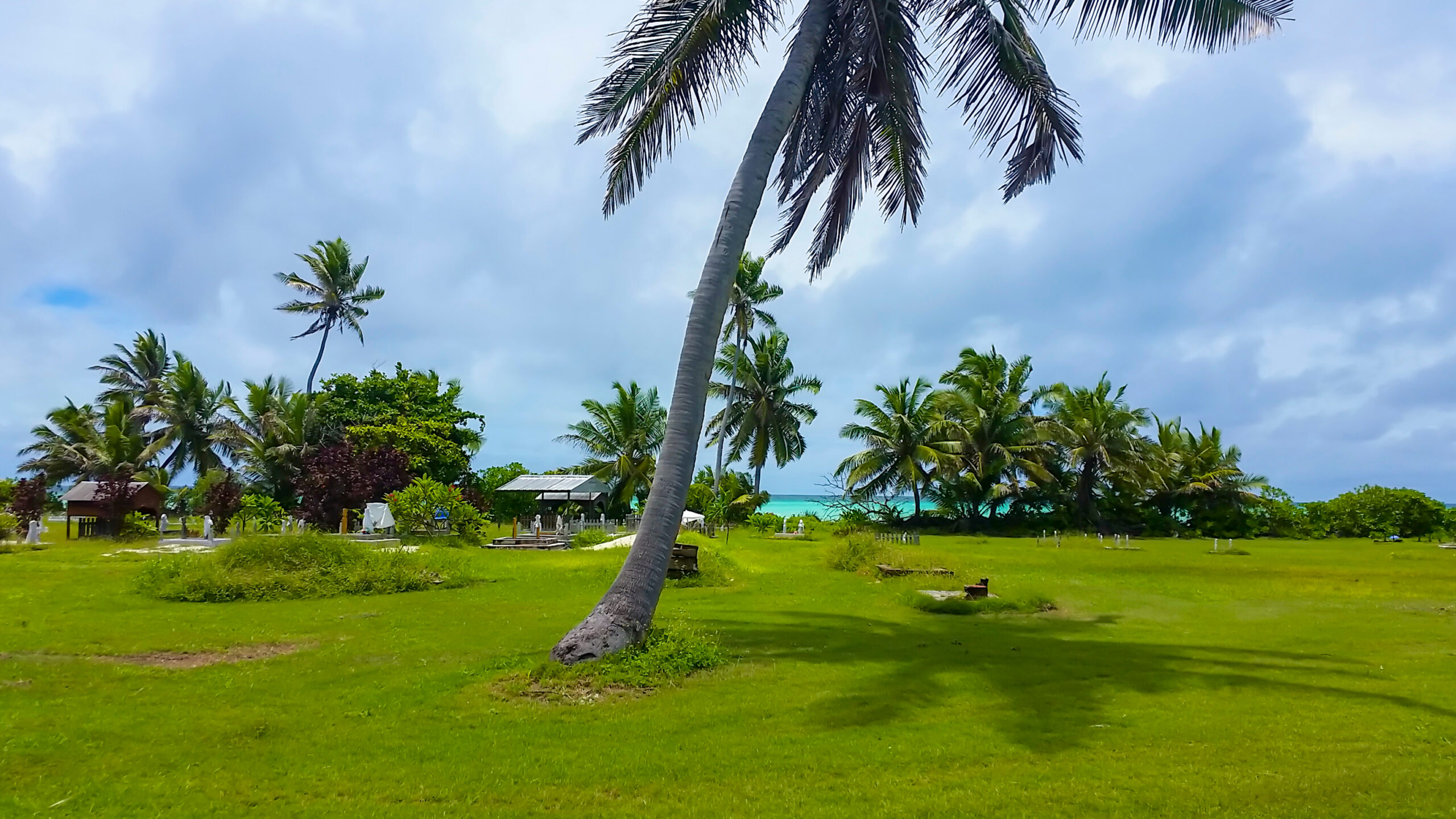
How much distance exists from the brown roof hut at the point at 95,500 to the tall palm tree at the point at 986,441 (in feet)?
106

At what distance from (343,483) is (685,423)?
2755cm

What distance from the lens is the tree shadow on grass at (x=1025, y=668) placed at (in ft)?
21.9

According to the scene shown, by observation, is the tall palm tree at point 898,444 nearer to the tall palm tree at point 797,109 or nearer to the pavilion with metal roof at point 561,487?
the pavilion with metal roof at point 561,487

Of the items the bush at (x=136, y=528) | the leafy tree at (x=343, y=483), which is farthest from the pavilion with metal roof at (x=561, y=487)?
the bush at (x=136, y=528)

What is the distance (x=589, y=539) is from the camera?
88.6ft

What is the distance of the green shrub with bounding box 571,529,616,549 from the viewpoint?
26.8 meters

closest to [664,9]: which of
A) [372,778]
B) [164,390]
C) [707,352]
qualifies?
[707,352]

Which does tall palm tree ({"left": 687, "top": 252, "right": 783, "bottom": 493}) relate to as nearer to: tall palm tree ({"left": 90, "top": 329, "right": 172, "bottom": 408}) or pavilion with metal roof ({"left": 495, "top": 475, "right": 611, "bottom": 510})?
pavilion with metal roof ({"left": 495, "top": 475, "right": 611, "bottom": 510})

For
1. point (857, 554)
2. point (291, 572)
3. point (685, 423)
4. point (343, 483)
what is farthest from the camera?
point (343, 483)

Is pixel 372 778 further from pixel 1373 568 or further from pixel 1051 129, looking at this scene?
pixel 1373 568

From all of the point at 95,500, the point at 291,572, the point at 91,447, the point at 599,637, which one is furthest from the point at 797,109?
the point at 91,447

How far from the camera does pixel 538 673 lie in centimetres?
773

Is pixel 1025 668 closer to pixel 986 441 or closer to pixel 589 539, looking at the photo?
pixel 589 539

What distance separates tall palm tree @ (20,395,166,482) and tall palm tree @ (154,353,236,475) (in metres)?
1.14
